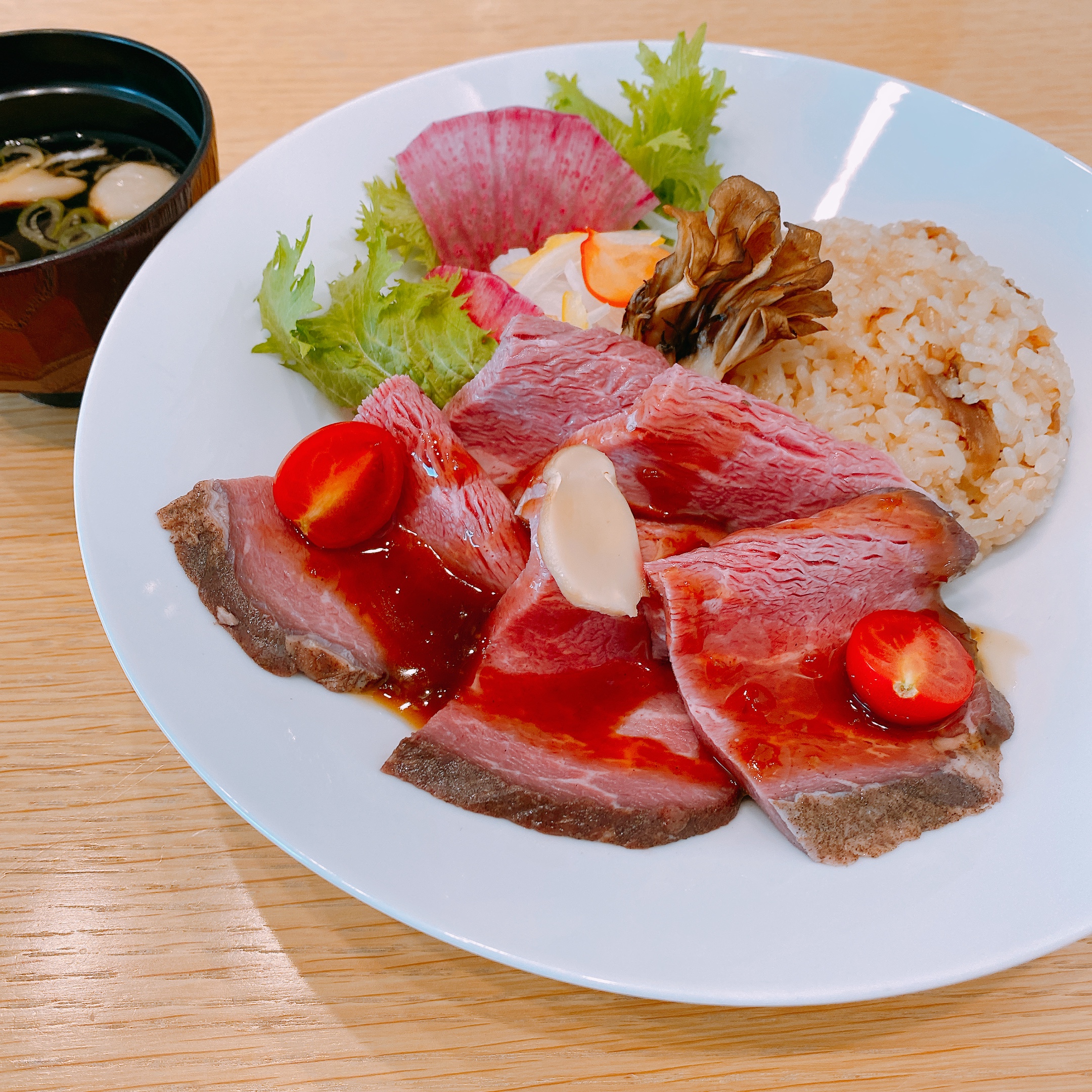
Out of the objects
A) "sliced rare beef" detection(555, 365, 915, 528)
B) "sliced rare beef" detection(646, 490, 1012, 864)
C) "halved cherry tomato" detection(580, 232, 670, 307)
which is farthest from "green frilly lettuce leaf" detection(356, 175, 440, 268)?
"sliced rare beef" detection(646, 490, 1012, 864)

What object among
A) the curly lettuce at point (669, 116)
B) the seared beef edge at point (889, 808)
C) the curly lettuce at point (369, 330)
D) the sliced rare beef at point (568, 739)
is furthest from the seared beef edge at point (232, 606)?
the curly lettuce at point (669, 116)

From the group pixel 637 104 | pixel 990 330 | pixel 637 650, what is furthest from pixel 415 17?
pixel 637 650

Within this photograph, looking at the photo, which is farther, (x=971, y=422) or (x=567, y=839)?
(x=971, y=422)

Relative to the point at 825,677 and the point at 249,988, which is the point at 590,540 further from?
the point at 249,988

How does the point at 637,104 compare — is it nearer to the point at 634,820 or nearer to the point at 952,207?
→ the point at 952,207

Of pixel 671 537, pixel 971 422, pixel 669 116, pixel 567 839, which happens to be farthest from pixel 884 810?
pixel 669 116
